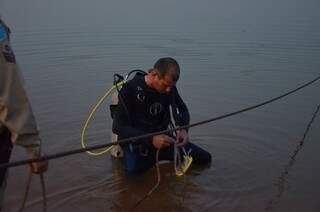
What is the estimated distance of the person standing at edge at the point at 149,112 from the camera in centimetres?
464

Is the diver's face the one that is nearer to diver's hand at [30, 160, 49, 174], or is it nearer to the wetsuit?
the wetsuit

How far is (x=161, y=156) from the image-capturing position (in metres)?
5.46

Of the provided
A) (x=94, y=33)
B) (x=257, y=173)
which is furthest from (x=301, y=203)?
(x=94, y=33)

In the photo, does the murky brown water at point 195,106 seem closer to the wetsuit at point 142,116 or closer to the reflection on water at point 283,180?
the reflection on water at point 283,180

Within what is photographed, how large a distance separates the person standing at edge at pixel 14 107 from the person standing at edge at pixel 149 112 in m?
2.08

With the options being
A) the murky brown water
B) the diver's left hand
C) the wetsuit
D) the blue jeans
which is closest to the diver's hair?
the wetsuit

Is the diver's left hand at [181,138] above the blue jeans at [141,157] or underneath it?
above

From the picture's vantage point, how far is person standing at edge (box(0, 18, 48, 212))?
248 centimetres

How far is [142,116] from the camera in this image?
16.6 ft

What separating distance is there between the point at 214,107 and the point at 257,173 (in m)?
2.83

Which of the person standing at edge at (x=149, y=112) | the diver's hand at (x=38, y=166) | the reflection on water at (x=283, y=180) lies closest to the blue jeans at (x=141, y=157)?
the person standing at edge at (x=149, y=112)

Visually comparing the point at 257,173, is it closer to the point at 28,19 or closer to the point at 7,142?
the point at 7,142

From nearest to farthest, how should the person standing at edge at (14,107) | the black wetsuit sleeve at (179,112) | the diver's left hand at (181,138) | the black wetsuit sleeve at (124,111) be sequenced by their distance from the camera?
the person standing at edge at (14,107)
the black wetsuit sleeve at (124,111)
the diver's left hand at (181,138)
the black wetsuit sleeve at (179,112)

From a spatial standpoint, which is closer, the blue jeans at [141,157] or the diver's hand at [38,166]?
the diver's hand at [38,166]
